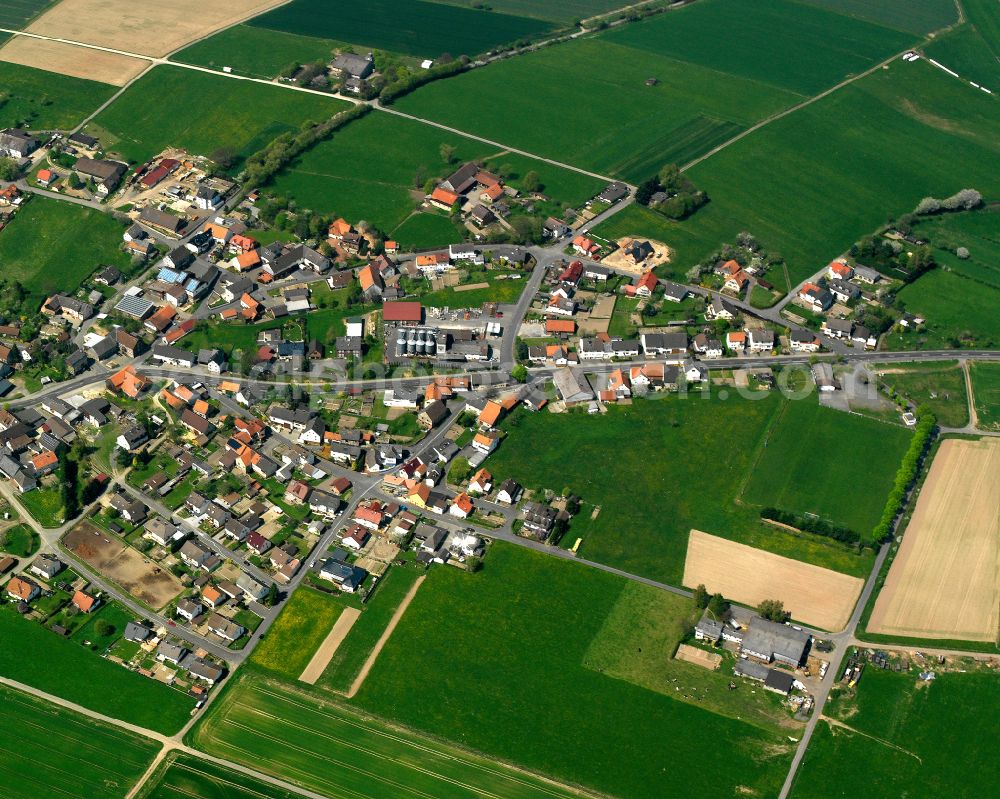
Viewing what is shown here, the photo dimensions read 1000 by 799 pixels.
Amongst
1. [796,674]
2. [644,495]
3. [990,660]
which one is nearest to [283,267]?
[644,495]

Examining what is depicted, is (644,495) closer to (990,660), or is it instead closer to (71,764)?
(990,660)

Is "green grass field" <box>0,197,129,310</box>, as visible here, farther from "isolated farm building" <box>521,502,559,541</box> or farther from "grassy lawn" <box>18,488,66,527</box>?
"isolated farm building" <box>521,502,559,541</box>

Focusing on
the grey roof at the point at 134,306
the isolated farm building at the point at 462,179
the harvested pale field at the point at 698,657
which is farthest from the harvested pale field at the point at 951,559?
the grey roof at the point at 134,306

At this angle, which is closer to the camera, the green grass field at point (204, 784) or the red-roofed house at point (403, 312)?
the green grass field at point (204, 784)

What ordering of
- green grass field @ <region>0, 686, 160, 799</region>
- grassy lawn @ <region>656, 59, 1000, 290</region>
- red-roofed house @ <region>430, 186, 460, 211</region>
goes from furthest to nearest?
red-roofed house @ <region>430, 186, 460, 211</region>, grassy lawn @ <region>656, 59, 1000, 290</region>, green grass field @ <region>0, 686, 160, 799</region>

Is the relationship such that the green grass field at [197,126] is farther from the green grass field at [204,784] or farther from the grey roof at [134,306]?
the green grass field at [204,784]

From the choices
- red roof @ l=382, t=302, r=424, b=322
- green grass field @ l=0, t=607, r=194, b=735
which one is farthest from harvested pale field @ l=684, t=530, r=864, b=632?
green grass field @ l=0, t=607, r=194, b=735

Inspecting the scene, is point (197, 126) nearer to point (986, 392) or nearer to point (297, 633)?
point (297, 633)
